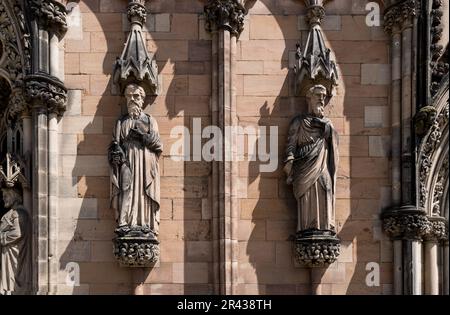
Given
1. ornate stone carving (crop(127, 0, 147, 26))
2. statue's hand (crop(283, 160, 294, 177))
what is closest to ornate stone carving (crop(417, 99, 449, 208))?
statue's hand (crop(283, 160, 294, 177))

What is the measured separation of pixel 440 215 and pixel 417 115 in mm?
1747

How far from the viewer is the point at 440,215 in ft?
41.1

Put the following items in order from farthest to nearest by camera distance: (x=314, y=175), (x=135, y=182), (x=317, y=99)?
(x=317, y=99) → (x=314, y=175) → (x=135, y=182)

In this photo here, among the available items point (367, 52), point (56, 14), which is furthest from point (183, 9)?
point (367, 52)

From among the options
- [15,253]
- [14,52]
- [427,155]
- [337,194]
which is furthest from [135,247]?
[427,155]

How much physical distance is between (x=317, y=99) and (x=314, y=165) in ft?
3.16

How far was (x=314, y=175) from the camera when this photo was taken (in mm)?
11602

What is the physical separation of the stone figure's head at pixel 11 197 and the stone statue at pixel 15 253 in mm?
143

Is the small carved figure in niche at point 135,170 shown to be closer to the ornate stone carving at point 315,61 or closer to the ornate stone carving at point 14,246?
the ornate stone carving at point 14,246

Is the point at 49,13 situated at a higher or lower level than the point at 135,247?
higher

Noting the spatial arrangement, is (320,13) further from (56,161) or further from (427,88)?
(56,161)

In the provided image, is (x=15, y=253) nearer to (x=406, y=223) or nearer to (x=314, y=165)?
(x=314, y=165)

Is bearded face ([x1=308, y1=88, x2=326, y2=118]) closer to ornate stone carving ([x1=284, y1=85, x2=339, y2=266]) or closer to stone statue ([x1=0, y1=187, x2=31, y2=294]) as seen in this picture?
ornate stone carving ([x1=284, y1=85, x2=339, y2=266])

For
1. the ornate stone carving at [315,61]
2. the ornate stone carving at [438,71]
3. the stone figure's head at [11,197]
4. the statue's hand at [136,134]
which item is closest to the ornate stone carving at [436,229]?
the ornate stone carving at [438,71]
